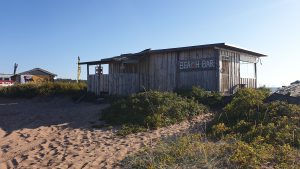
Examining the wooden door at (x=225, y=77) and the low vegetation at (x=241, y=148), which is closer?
the low vegetation at (x=241, y=148)

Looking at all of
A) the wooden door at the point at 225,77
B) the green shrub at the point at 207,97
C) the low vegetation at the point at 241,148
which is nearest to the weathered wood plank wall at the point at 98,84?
the green shrub at the point at 207,97

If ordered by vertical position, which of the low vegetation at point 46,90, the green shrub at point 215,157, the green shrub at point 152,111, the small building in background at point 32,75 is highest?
the small building in background at point 32,75

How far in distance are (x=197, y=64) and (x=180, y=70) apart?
3.67 feet

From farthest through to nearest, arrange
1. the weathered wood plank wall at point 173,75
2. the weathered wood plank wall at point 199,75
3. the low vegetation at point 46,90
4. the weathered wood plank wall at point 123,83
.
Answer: the low vegetation at point 46,90, the weathered wood plank wall at point 123,83, the weathered wood plank wall at point 173,75, the weathered wood plank wall at point 199,75

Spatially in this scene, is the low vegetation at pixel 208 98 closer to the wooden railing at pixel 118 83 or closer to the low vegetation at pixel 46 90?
the wooden railing at pixel 118 83

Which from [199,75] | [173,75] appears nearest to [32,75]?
[173,75]

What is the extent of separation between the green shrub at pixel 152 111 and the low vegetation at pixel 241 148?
6.66 ft

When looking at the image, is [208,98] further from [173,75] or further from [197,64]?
[173,75]

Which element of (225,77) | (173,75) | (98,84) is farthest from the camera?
(98,84)

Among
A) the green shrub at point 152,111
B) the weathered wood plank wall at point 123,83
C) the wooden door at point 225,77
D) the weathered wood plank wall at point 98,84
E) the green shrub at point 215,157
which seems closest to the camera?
the green shrub at point 215,157

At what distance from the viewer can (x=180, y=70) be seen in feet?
58.7

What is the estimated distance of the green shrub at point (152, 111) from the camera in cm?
1110

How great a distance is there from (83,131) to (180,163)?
17.3ft

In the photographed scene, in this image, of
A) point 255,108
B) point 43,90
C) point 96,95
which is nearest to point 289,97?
point 255,108
